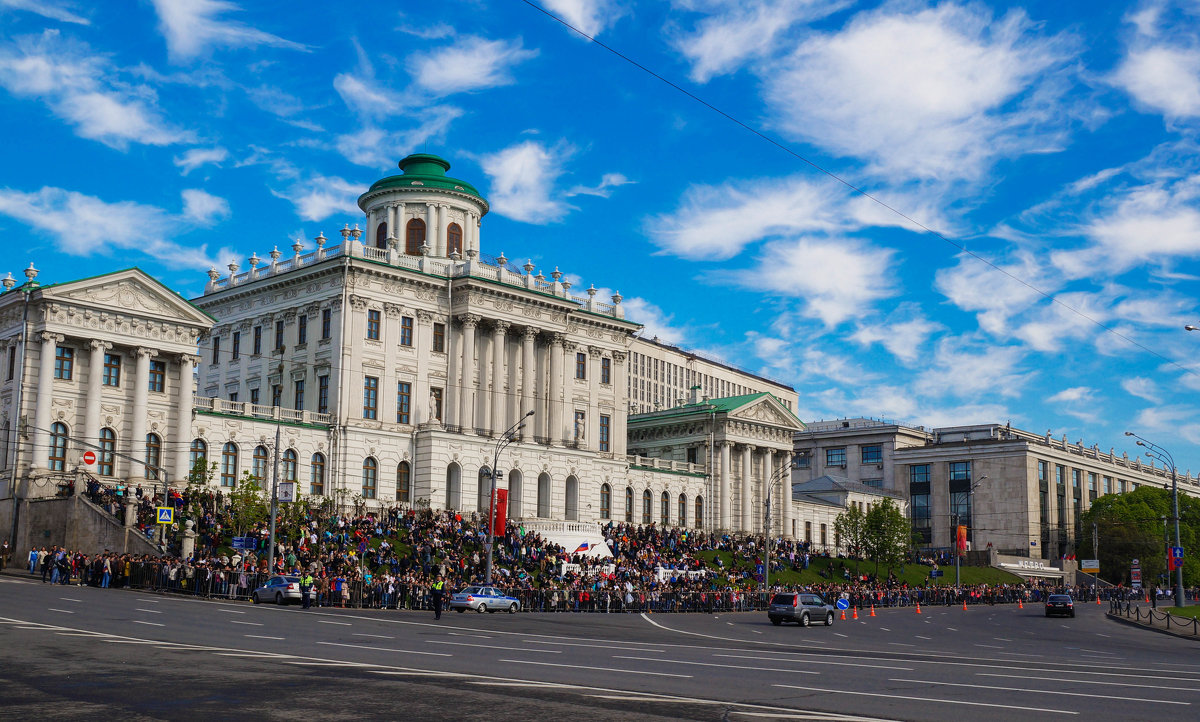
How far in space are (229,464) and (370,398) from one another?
1060 centimetres

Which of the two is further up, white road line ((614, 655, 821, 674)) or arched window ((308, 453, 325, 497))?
arched window ((308, 453, 325, 497))

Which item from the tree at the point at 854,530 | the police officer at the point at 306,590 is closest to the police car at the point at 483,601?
the police officer at the point at 306,590

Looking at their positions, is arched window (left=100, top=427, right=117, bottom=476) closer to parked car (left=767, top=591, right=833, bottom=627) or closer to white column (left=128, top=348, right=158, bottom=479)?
white column (left=128, top=348, right=158, bottom=479)

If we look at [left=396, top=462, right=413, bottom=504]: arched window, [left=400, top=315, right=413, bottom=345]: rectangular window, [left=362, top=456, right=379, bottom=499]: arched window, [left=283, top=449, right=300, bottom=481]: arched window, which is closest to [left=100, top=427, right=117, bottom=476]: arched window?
[left=283, top=449, right=300, bottom=481]: arched window

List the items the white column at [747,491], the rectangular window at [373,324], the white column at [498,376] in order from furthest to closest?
the white column at [747,491] → the white column at [498,376] → the rectangular window at [373,324]

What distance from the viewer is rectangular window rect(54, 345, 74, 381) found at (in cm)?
5953

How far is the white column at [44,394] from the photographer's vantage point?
2283 inches

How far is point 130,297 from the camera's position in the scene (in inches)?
2419

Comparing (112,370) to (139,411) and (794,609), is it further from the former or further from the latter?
(794,609)

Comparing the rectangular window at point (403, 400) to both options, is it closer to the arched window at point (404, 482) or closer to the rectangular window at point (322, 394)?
the arched window at point (404, 482)

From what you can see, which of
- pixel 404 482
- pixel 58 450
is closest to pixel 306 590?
pixel 58 450

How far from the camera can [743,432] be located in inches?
4006

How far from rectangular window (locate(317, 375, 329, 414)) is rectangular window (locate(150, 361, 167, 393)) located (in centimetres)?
1118

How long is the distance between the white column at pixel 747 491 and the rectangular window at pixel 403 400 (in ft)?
116
